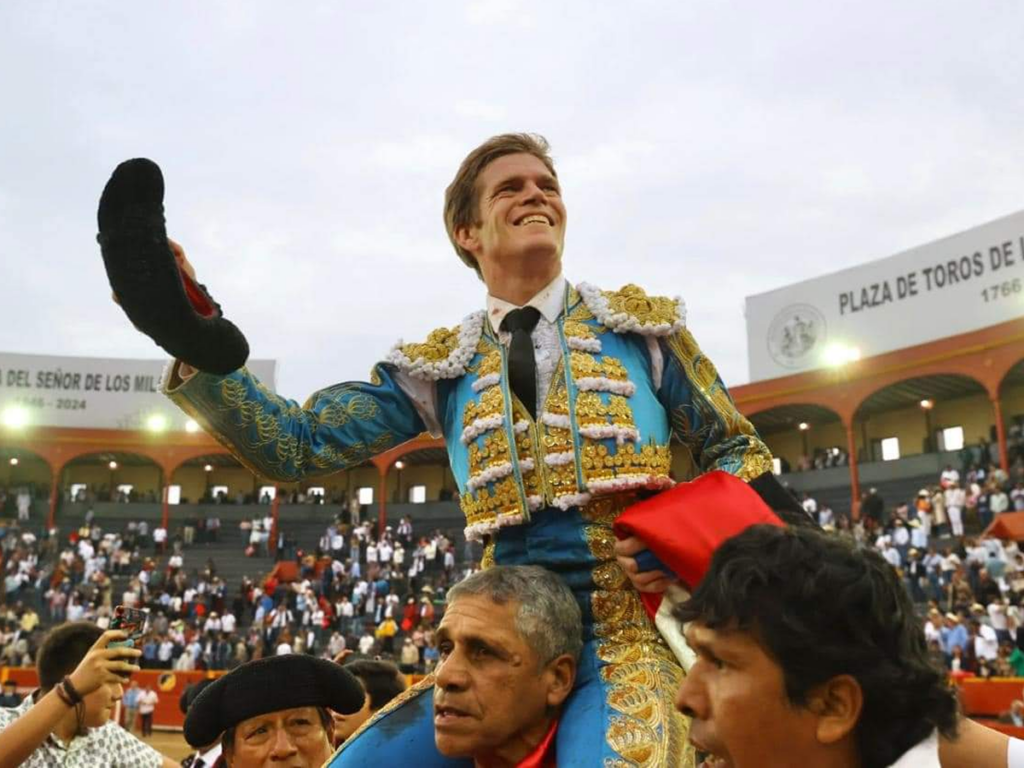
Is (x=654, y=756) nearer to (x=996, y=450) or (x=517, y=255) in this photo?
(x=517, y=255)

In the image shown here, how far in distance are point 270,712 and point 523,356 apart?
112 cm

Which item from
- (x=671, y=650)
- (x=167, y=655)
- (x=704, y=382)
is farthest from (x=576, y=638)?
(x=167, y=655)

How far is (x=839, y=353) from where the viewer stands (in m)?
26.3

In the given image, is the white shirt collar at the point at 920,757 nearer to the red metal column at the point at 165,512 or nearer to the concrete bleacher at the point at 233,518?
the concrete bleacher at the point at 233,518

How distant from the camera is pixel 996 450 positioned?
22.5m

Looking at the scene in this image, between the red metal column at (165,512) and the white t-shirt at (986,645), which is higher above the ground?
the red metal column at (165,512)

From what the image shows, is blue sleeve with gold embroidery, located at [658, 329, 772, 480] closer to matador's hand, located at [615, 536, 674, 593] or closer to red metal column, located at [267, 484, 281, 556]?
matador's hand, located at [615, 536, 674, 593]

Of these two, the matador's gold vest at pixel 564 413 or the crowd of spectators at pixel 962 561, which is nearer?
the matador's gold vest at pixel 564 413

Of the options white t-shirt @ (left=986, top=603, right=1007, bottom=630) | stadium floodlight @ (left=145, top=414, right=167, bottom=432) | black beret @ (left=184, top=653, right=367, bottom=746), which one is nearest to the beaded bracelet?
black beret @ (left=184, top=653, right=367, bottom=746)

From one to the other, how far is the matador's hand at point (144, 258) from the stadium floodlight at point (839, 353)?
25130 millimetres

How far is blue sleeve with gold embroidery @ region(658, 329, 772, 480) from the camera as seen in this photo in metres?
2.42

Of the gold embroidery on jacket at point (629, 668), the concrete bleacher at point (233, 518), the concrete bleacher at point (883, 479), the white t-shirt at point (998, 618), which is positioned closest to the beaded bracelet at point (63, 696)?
the gold embroidery on jacket at point (629, 668)

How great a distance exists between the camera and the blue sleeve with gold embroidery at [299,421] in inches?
88.4

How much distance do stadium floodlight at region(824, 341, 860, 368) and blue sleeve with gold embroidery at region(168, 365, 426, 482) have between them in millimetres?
24371
